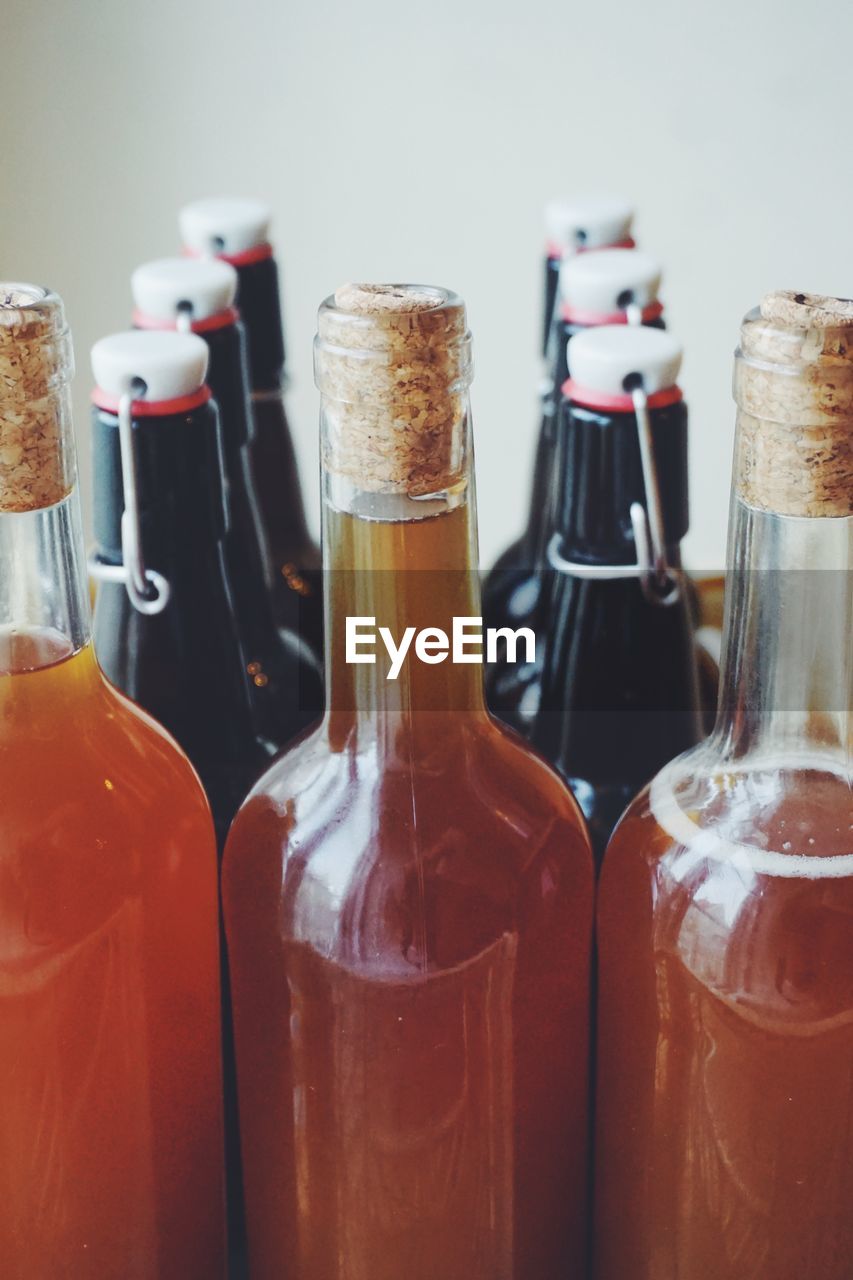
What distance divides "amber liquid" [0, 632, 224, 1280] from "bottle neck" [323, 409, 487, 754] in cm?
7

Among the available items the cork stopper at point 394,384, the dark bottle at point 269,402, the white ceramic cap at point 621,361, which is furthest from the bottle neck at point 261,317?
the cork stopper at point 394,384

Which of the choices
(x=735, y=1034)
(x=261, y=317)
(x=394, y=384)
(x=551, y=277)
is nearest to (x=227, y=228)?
(x=261, y=317)

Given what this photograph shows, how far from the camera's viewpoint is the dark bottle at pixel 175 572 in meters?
0.56

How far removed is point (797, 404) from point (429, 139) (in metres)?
0.69

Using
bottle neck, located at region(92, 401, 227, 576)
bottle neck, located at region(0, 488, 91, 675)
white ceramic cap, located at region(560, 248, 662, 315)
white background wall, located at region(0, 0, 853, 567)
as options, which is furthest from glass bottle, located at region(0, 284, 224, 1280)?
white background wall, located at region(0, 0, 853, 567)

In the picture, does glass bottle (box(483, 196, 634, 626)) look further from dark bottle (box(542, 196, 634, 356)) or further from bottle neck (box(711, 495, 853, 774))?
bottle neck (box(711, 495, 853, 774))

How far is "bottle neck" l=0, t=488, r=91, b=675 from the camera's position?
458 mm

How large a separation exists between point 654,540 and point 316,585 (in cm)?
26

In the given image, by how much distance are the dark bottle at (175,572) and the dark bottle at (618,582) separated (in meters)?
0.14

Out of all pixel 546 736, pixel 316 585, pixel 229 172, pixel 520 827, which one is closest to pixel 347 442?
pixel 520 827

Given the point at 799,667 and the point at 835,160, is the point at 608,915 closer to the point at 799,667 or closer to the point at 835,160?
the point at 799,667

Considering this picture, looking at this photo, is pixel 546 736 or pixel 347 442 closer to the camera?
pixel 347 442

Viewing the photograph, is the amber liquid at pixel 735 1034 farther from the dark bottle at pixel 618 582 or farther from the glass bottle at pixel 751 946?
the dark bottle at pixel 618 582

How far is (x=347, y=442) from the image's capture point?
0.42 m
